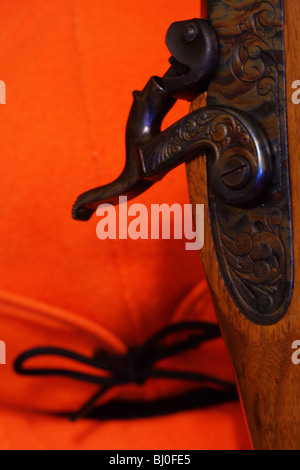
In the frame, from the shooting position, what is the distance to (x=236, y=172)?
0.44 metres

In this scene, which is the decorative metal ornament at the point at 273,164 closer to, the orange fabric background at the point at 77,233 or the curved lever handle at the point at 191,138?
the curved lever handle at the point at 191,138

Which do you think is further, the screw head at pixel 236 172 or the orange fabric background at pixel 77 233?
the orange fabric background at pixel 77 233

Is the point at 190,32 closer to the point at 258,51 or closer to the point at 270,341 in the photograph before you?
the point at 258,51

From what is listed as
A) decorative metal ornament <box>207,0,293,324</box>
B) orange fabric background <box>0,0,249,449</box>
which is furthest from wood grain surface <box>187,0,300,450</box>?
orange fabric background <box>0,0,249,449</box>

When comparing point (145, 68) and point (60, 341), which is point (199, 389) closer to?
point (60, 341)

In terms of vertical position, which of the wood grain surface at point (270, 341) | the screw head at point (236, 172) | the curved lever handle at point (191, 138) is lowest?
the wood grain surface at point (270, 341)

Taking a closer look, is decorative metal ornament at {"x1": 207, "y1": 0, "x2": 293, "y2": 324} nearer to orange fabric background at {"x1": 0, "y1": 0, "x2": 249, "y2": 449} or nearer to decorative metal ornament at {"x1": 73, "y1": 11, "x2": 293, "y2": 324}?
decorative metal ornament at {"x1": 73, "y1": 11, "x2": 293, "y2": 324}

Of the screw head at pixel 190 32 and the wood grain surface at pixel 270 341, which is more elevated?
the screw head at pixel 190 32

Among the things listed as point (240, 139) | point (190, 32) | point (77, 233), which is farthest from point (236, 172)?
point (77, 233)

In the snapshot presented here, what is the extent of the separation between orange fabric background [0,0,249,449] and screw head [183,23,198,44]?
38cm

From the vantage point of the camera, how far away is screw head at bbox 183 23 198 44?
0.46 meters

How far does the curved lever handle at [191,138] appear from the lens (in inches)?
17.2

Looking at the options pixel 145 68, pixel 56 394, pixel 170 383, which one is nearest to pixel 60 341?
pixel 56 394

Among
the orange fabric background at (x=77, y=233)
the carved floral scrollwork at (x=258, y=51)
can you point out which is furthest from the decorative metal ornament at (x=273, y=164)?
the orange fabric background at (x=77, y=233)
